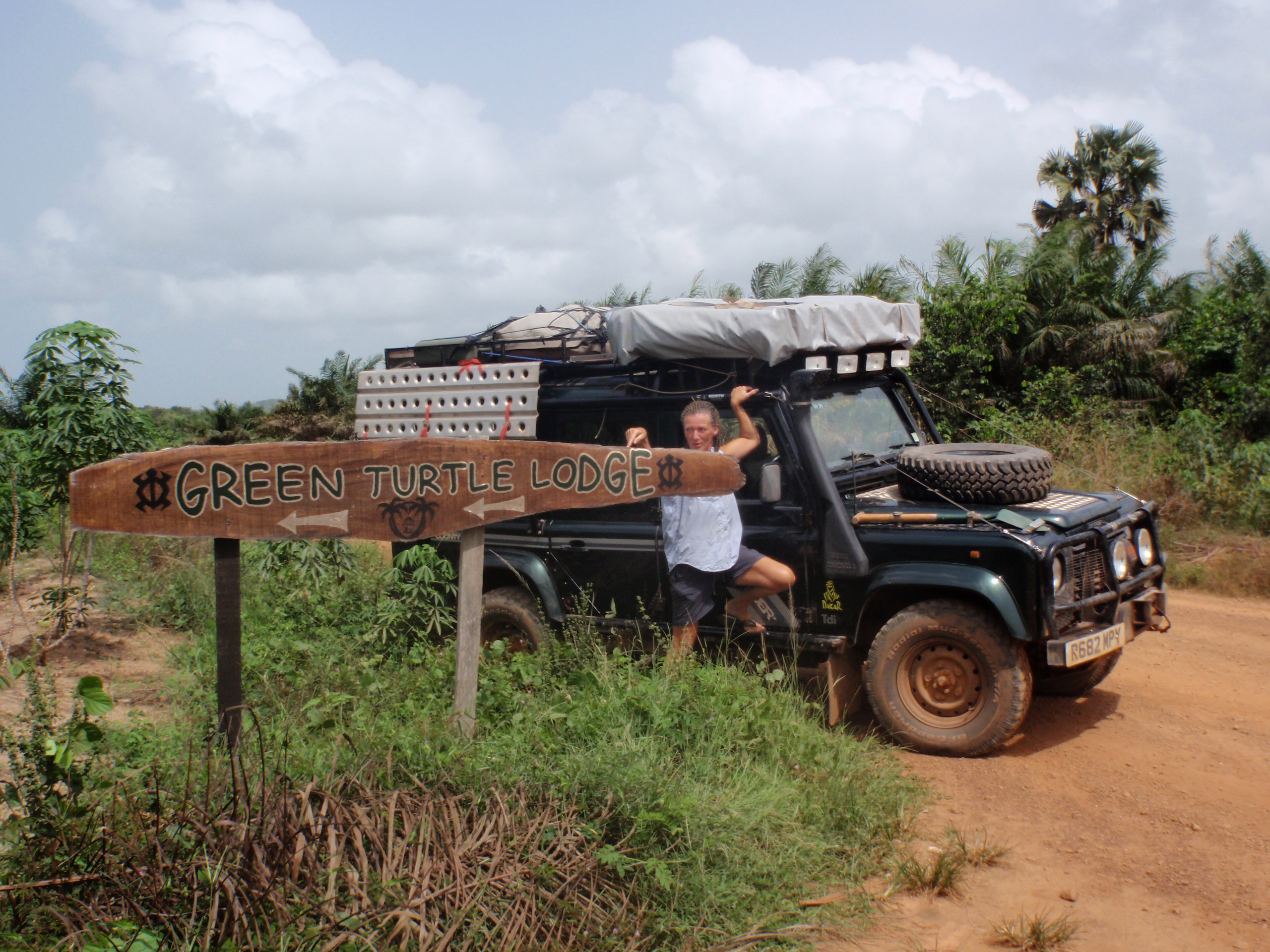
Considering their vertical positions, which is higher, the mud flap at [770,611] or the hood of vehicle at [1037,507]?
the hood of vehicle at [1037,507]

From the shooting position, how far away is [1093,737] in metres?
5.12

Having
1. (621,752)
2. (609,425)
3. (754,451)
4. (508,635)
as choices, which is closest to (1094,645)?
(754,451)

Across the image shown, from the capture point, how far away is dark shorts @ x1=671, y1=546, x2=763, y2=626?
505cm

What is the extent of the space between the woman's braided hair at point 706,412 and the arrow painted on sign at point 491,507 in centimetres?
147

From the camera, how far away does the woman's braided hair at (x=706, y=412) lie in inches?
201

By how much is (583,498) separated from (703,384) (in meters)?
1.48

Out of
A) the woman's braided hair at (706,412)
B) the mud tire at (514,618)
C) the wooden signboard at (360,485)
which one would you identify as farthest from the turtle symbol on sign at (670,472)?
the mud tire at (514,618)

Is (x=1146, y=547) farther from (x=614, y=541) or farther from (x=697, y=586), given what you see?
(x=614, y=541)

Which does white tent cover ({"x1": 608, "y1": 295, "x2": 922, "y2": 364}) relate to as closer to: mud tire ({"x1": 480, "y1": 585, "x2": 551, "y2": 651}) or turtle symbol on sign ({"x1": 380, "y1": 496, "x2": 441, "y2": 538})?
mud tire ({"x1": 480, "y1": 585, "x2": 551, "y2": 651})

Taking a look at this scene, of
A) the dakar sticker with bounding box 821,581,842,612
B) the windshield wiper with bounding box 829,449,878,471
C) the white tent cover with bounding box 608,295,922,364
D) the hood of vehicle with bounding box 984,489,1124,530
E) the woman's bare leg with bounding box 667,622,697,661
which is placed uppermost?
the white tent cover with bounding box 608,295,922,364

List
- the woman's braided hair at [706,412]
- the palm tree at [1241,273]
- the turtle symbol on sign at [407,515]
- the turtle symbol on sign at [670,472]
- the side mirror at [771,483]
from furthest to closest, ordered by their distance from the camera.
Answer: the palm tree at [1241,273]
the woman's braided hair at [706,412]
the side mirror at [771,483]
the turtle symbol on sign at [670,472]
the turtle symbol on sign at [407,515]

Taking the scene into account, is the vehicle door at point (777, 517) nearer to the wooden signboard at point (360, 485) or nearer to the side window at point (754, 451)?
the side window at point (754, 451)

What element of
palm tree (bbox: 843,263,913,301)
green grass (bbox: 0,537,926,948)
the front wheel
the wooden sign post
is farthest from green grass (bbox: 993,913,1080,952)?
palm tree (bbox: 843,263,913,301)

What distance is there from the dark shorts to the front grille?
1.54 meters
